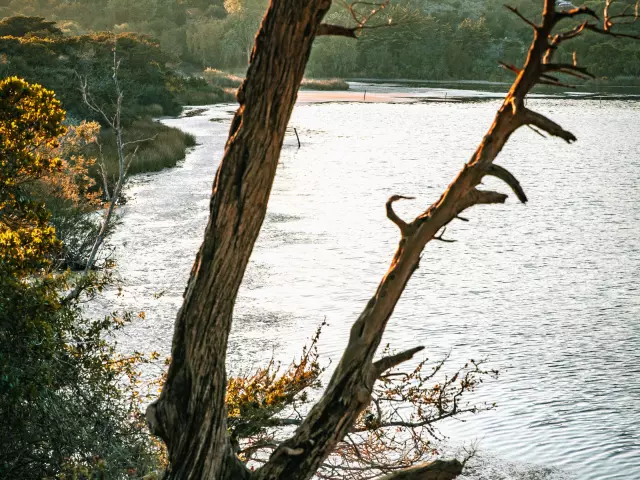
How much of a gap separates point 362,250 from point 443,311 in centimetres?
537

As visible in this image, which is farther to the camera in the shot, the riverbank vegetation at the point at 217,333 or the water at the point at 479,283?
the water at the point at 479,283

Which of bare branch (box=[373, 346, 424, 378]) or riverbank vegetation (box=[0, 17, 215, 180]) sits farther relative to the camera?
riverbank vegetation (box=[0, 17, 215, 180])

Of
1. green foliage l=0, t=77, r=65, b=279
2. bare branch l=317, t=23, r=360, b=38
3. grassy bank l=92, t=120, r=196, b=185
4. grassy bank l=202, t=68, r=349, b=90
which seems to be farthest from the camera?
grassy bank l=202, t=68, r=349, b=90

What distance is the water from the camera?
12281 mm

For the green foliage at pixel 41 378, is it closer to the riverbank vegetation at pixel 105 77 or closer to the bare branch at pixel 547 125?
the bare branch at pixel 547 125

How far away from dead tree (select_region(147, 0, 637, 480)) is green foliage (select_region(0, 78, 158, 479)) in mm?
1237

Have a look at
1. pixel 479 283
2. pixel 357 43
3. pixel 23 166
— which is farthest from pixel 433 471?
pixel 357 43

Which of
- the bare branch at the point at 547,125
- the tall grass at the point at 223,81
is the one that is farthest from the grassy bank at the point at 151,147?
the tall grass at the point at 223,81

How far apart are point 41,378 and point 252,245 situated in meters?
2.46

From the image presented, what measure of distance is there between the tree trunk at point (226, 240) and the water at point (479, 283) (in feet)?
20.5

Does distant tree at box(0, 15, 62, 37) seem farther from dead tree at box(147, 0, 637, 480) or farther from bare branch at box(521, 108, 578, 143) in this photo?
bare branch at box(521, 108, 578, 143)

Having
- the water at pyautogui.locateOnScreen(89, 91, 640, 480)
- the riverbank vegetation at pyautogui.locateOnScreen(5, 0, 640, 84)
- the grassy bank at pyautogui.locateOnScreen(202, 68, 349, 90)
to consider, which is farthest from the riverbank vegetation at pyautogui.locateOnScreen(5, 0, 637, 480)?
the riverbank vegetation at pyautogui.locateOnScreen(5, 0, 640, 84)

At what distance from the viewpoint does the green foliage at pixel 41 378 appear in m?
6.39

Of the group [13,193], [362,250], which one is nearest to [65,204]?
[362,250]
